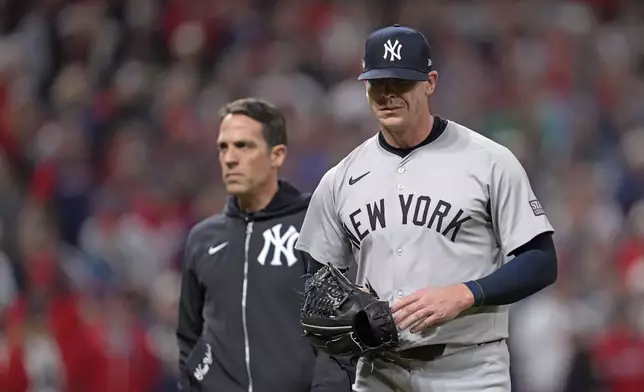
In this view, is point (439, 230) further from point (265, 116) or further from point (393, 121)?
point (265, 116)

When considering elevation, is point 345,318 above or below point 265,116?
below

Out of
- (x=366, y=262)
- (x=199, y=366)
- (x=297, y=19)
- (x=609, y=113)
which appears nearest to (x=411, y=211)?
(x=366, y=262)

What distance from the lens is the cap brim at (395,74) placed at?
350 cm

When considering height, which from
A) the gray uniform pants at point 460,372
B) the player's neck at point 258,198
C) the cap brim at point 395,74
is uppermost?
the cap brim at point 395,74

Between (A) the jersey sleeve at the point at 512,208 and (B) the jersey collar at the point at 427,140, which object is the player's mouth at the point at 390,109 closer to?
(B) the jersey collar at the point at 427,140

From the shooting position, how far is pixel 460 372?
3537mm

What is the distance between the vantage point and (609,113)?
10.1 metres

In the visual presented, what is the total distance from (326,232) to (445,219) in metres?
0.45

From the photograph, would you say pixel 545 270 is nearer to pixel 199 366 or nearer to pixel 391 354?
pixel 391 354

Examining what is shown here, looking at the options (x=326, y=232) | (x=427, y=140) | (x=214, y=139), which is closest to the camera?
(x=427, y=140)

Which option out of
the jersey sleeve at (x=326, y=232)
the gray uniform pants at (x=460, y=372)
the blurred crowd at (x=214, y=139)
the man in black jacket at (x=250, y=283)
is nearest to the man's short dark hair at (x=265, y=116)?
the man in black jacket at (x=250, y=283)

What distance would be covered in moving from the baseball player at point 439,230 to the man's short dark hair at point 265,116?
118 cm

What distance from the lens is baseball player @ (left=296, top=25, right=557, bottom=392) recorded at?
3.46 metres

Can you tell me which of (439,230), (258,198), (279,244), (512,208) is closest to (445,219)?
(439,230)
